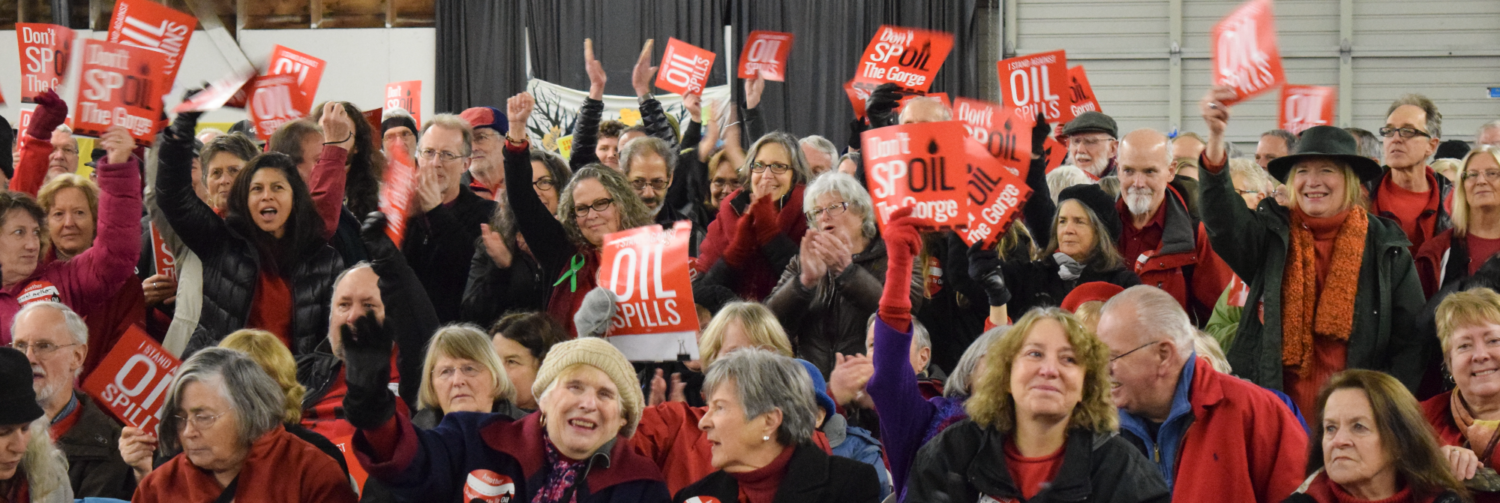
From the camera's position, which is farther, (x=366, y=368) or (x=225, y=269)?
(x=225, y=269)

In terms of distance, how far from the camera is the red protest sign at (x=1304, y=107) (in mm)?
6469

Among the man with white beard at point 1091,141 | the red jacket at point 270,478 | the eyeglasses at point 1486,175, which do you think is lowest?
the red jacket at point 270,478

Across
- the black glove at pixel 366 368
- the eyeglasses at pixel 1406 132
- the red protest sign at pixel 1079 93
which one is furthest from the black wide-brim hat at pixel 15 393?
the red protest sign at pixel 1079 93

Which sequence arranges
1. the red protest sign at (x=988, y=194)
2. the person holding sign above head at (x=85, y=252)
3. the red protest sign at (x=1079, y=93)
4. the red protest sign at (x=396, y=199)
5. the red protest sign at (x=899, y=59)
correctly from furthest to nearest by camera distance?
the red protest sign at (x=1079, y=93), the red protest sign at (x=899, y=59), the person holding sign above head at (x=85, y=252), the red protest sign at (x=396, y=199), the red protest sign at (x=988, y=194)

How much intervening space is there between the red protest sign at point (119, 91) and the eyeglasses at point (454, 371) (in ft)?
6.11

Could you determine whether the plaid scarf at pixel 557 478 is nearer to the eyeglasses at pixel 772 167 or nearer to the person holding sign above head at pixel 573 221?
the person holding sign above head at pixel 573 221

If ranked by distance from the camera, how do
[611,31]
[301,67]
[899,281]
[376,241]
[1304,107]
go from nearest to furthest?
[899,281] < [376,241] < [1304,107] < [301,67] < [611,31]

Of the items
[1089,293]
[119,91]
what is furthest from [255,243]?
[1089,293]

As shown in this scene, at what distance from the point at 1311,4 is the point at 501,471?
11.2 metres

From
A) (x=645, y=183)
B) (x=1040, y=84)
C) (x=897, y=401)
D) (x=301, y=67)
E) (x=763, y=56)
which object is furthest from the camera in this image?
(x=763, y=56)

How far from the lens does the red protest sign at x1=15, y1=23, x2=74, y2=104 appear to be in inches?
276

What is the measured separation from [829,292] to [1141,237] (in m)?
1.57

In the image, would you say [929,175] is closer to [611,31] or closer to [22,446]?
[22,446]

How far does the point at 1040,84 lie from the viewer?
755 centimetres
